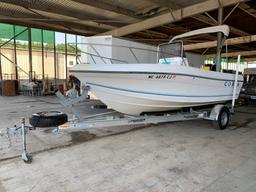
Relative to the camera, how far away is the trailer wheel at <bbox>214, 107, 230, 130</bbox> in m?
4.34

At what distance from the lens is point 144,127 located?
463cm

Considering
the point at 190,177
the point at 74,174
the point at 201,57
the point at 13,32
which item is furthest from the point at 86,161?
the point at 13,32

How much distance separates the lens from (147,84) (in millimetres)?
3396

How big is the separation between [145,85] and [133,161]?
120 cm

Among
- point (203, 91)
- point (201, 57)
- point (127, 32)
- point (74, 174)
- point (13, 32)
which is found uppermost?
point (13, 32)

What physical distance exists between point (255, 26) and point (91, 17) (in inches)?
239

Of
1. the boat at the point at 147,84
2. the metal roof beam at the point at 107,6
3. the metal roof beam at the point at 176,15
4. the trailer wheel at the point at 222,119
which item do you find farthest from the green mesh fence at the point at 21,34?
the trailer wheel at the point at 222,119

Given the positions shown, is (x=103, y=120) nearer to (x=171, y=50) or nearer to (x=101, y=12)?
(x=171, y=50)

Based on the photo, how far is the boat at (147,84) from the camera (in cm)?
330

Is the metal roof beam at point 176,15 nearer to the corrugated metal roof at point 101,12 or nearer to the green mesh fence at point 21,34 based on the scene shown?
the corrugated metal roof at point 101,12

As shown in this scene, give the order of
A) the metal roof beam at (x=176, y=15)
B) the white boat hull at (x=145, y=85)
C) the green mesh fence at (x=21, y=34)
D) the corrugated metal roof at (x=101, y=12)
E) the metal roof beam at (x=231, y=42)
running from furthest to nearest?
the green mesh fence at (x=21, y=34) < the metal roof beam at (x=231, y=42) < the corrugated metal roof at (x=101, y=12) < the metal roof beam at (x=176, y=15) < the white boat hull at (x=145, y=85)

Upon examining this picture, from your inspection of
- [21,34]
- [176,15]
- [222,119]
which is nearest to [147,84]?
[222,119]

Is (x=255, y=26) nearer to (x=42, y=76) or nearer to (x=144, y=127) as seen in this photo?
(x=144, y=127)

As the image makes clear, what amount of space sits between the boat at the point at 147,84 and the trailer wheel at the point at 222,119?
0.45 m
